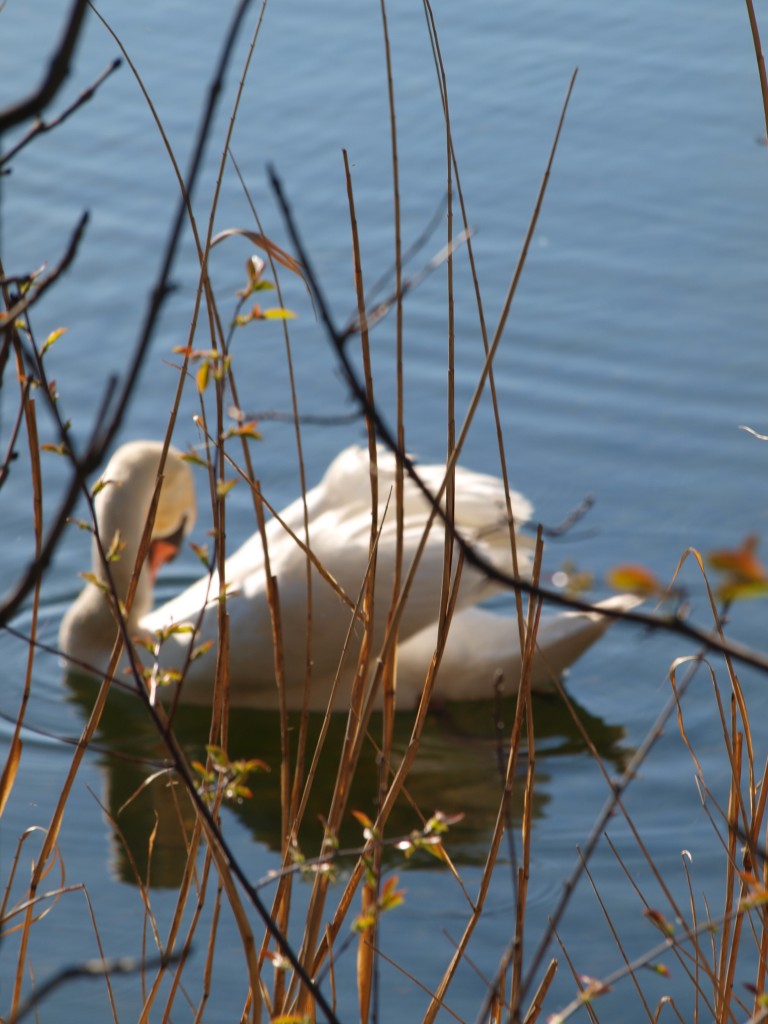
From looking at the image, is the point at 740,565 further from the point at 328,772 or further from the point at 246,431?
the point at 328,772

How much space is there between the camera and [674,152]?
6.45 metres

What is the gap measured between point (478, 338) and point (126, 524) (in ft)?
6.45

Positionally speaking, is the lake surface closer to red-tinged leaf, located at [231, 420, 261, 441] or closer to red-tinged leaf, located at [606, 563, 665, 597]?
red-tinged leaf, located at [231, 420, 261, 441]

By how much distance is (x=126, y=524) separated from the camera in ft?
13.4

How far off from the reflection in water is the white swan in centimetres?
9

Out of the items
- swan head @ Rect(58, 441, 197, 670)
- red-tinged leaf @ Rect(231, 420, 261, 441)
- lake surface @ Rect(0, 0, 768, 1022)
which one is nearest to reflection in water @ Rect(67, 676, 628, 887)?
lake surface @ Rect(0, 0, 768, 1022)

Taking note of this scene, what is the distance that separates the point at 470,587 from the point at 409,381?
164cm

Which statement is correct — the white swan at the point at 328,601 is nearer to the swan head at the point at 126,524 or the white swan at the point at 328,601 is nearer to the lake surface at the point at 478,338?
the swan head at the point at 126,524

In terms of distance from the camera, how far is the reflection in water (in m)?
3.44

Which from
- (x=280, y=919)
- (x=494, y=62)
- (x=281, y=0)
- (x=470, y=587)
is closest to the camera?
(x=280, y=919)

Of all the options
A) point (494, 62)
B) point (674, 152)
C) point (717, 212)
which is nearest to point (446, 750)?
point (717, 212)

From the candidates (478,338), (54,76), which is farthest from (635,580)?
(478,338)

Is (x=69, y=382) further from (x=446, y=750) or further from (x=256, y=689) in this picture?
(x=446, y=750)

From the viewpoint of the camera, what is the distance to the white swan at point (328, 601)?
372 centimetres
